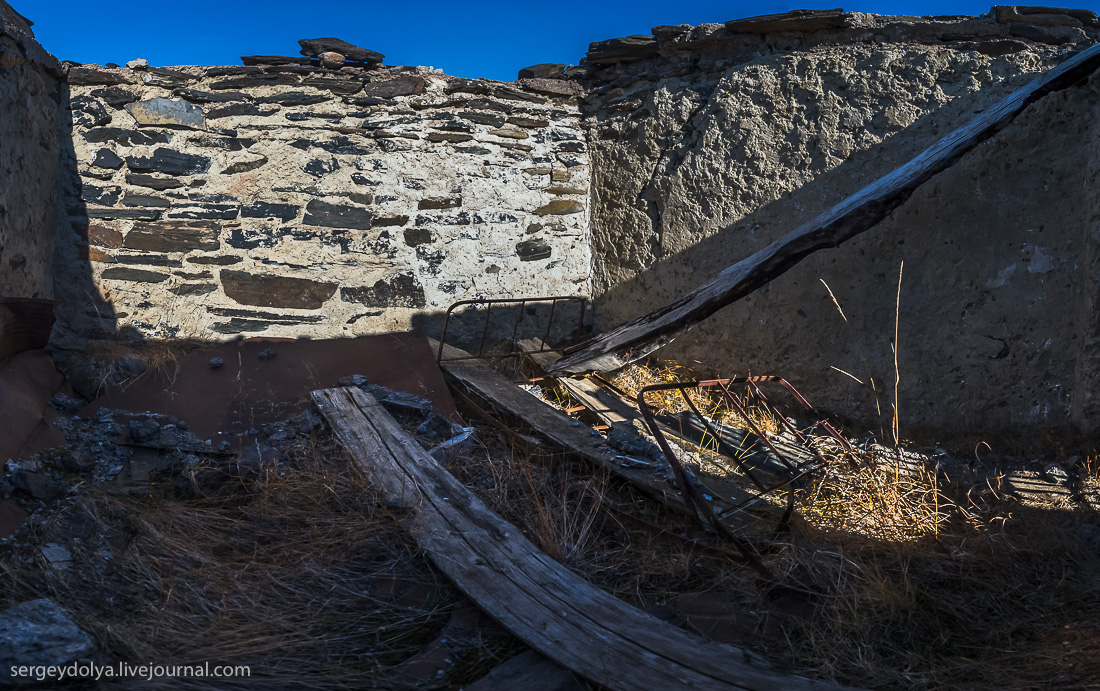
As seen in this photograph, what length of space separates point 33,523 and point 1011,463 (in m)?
3.86

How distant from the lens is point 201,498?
267cm

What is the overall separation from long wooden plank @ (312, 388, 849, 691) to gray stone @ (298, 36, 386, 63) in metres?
2.56

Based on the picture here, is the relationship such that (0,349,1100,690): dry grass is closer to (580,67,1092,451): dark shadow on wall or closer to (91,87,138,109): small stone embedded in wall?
(580,67,1092,451): dark shadow on wall

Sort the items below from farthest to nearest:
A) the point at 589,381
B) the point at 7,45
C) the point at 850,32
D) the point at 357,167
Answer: the point at 357,167
the point at 589,381
the point at 850,32
the point at 7,45

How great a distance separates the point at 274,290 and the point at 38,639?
271 centimetres

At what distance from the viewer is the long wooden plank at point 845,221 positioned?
3.04 m

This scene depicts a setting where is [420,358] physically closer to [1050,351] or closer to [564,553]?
[564,553]

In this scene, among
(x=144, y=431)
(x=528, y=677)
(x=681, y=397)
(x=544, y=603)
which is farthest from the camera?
(x=681, y=397)

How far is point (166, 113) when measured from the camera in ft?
13.3

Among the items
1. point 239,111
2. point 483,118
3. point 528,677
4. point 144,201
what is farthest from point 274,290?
point 528,677

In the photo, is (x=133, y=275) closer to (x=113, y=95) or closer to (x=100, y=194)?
(x=100, y=194)

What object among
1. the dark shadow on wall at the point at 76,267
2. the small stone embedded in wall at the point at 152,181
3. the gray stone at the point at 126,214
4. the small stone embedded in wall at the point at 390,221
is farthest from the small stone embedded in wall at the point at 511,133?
the dark shadow on wall at the point at 76,267

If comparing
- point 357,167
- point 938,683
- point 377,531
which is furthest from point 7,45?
point 938,683

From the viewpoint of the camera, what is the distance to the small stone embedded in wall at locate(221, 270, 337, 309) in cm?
413
